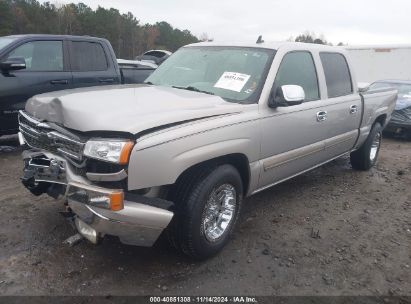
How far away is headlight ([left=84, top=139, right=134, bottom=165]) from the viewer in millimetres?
2598

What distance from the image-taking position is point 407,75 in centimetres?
1562

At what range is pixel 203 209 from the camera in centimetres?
311

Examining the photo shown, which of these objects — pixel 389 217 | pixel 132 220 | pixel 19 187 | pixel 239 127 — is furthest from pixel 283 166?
pixel 19 187

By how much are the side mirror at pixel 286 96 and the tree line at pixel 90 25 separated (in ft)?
123

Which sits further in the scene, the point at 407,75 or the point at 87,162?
the point at 407,75

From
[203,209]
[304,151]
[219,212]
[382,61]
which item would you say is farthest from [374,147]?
[382,61]

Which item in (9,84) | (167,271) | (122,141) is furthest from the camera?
(9,84)

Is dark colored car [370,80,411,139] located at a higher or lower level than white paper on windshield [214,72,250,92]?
lower

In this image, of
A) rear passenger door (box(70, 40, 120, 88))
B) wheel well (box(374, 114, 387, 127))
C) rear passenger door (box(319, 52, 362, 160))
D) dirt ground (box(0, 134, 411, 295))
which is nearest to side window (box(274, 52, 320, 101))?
rear passenger door (box(319, 52, 362, 160))

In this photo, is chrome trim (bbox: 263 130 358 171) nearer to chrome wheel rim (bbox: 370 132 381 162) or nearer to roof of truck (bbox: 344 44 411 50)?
chrome wheel rim (bbox: 370 132 381 162)

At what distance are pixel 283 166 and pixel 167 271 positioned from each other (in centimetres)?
161

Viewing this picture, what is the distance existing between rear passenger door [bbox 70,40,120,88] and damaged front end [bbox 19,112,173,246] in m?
3.68

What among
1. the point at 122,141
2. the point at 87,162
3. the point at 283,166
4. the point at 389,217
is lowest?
the point at 389,217

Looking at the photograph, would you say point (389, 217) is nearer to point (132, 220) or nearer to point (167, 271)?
point (167, 271)
